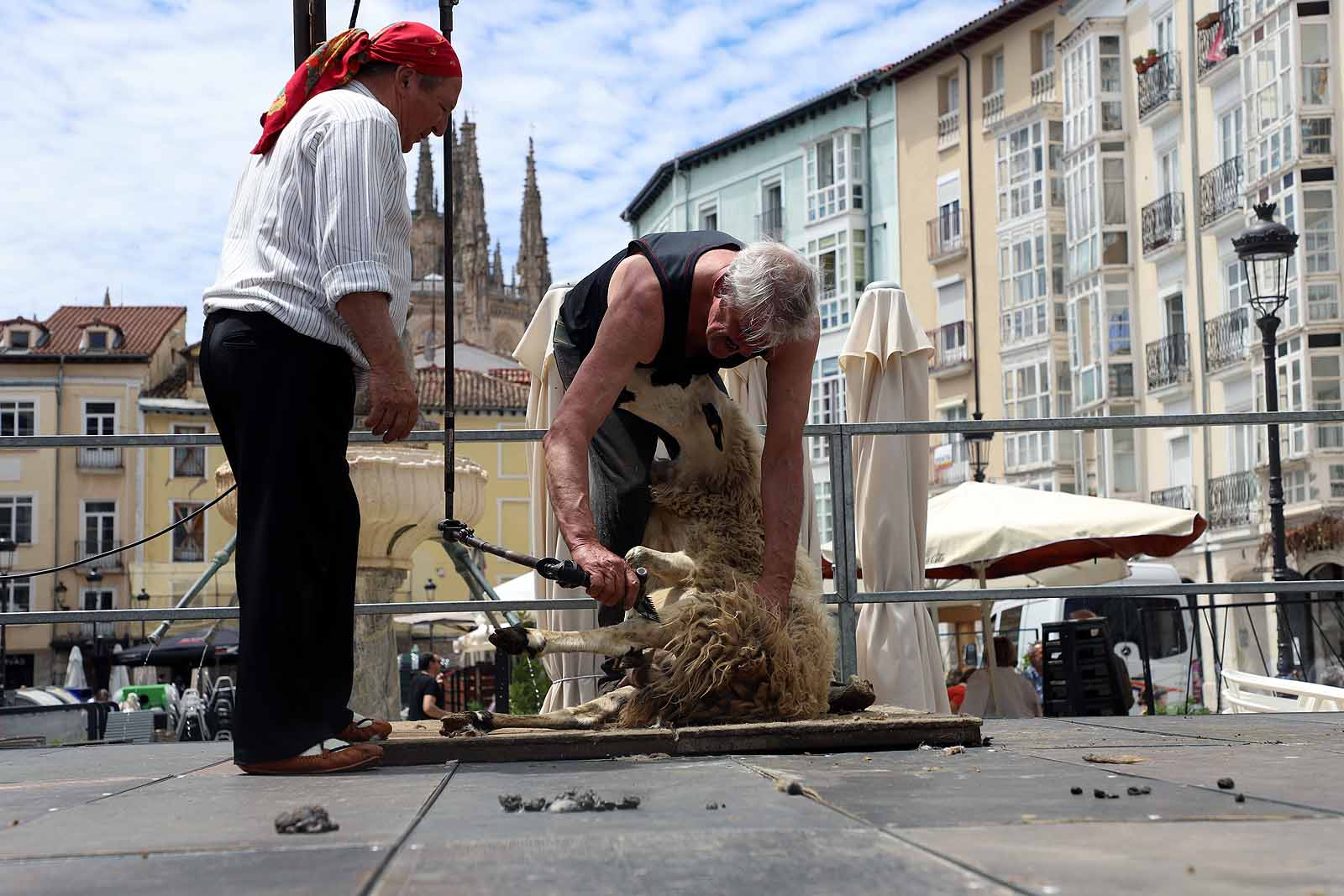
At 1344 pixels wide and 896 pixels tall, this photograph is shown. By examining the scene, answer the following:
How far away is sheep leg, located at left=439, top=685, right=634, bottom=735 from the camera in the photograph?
425 cm

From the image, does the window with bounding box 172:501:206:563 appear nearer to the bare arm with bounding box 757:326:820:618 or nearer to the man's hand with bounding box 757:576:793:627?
the bare arm with bounding box 757:326:820:618

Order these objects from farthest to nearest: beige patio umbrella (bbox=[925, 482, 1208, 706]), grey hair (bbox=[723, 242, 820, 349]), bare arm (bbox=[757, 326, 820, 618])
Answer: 1. beige patio umbrella (bbox=[925, 482, 1208, 706])
2. bare arm (bbox=[757, 326, 820, 618])
3. grey hair (bbox=[723, 242, 820, 349])

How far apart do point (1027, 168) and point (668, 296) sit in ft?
138

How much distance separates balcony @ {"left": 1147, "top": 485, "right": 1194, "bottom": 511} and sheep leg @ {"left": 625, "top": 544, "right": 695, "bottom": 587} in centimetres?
3462

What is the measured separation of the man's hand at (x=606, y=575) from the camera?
4.03 metres

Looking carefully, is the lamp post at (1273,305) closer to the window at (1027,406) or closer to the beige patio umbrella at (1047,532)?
the beige patio umbrella at (1047,532)

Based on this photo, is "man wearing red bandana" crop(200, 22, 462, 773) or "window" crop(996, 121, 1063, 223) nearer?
"man wearing red bandana" crop(200, 22, 462, 773)

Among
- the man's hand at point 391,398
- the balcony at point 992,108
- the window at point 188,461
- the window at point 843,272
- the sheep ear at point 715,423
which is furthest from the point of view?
the window at point 188,461

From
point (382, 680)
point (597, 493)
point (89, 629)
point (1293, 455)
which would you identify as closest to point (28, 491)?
point (89, 629)

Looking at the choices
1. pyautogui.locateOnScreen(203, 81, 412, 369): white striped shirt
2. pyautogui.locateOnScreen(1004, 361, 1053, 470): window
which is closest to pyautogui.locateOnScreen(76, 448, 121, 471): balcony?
pyautogui.locateOnScreen(1004, 361, 1053, 470): window

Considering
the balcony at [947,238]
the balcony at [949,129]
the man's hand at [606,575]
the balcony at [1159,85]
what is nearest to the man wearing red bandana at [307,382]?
the man's hand at [606,575]

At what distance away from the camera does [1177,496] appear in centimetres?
3781

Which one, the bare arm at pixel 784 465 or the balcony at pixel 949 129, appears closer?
the bare arm at pixel 784 465

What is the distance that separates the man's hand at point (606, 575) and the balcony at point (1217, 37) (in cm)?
3434
